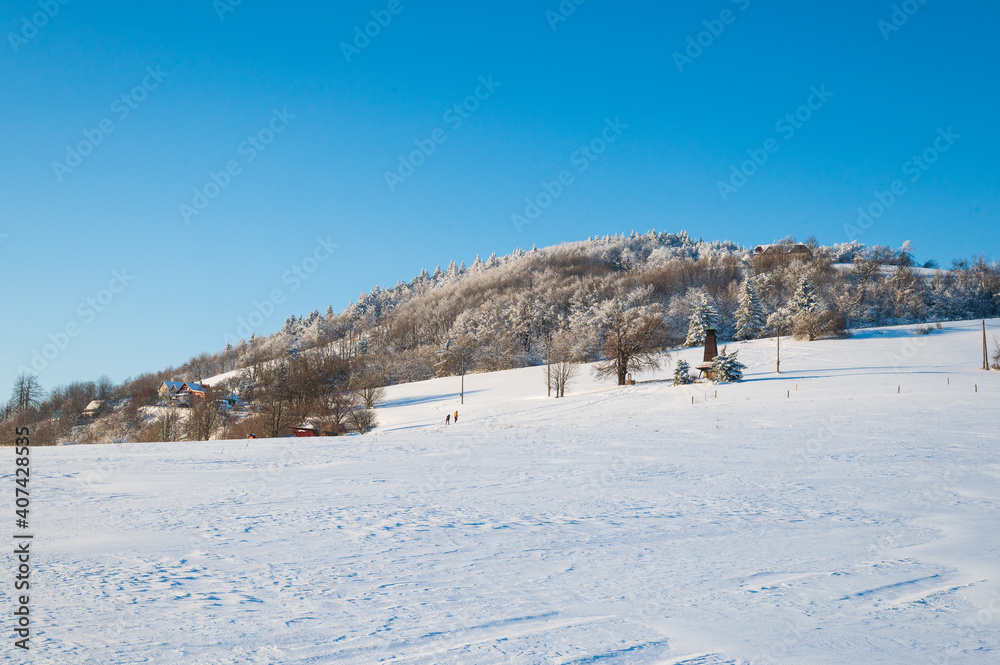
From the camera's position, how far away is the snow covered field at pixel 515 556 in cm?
452

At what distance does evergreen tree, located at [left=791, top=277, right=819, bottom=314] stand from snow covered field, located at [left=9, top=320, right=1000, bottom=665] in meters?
69.1

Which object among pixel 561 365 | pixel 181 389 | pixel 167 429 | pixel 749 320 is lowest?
pixel 167 429

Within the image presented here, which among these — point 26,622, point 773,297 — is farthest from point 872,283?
point 26,622

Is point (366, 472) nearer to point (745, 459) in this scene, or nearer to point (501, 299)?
point (745, 459)

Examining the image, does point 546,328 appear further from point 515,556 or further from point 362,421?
point 515,556

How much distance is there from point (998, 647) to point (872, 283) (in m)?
128

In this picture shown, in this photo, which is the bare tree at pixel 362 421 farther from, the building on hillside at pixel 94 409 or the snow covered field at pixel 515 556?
the building on hillside at pixel 94 409

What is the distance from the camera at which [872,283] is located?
364 feet

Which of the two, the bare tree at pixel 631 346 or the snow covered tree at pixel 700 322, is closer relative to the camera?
the bare tree at pixel 631 346

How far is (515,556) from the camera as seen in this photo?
6766 mm

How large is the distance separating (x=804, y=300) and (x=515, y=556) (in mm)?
85257

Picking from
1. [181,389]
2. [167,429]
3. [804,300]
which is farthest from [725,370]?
[181,389]

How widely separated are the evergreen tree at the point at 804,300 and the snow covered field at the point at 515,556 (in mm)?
69090

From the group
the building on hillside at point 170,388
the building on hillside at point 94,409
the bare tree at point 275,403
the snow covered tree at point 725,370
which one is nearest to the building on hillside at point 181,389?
the building on hillside at point 170,388
